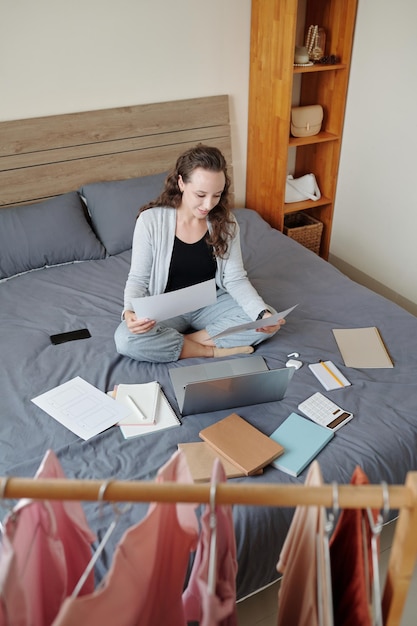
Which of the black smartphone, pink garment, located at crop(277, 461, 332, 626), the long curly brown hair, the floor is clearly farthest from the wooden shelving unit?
pink garment, located at crop(277, 461, 332, 626)

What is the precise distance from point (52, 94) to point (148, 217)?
1.04 meters

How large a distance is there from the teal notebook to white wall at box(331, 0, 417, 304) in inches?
57.3

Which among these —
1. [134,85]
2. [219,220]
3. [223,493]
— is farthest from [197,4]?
[223,493]

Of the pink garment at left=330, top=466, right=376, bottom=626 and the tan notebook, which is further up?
the pink garment at left=330, top=466, right=376, bottom=626

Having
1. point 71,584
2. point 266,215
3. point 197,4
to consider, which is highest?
point 197,4

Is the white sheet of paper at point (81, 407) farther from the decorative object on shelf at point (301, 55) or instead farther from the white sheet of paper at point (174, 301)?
the decorative object on shelf at point (301, 55)

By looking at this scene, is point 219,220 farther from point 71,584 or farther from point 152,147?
point 71,584

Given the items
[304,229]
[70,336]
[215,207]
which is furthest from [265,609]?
[304,229]

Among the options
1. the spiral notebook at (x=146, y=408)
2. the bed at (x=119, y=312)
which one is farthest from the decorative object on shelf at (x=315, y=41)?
the spiral notebook at (x=146, y=408)

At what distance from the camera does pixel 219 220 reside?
2.01 m

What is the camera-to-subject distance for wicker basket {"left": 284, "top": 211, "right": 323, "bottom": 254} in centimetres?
318

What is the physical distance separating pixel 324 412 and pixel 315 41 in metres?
2.09

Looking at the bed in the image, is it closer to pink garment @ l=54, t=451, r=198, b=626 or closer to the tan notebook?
the tan notebook

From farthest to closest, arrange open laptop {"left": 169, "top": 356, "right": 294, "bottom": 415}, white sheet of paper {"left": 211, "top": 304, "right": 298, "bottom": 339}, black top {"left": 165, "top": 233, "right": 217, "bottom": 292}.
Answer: black top {"left": 165, "top": 233, "right": 217, "bottom": 292}, white sheet of paper {"left": 211, "top": 304, "right": 298, "bottom": 339}, open laptop {"left": 169, "top": 356, "right": 294, "bottom": 415}
